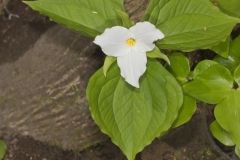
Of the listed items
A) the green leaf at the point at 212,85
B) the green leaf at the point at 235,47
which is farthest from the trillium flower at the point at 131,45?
the green leaf at the point at 235,47

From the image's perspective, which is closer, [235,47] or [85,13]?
[85,13]

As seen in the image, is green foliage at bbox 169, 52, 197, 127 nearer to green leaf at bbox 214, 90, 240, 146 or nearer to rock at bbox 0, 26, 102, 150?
green leaf at bbox 214, 90, 240, 146

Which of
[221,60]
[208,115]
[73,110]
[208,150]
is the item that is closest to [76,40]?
[73,110]

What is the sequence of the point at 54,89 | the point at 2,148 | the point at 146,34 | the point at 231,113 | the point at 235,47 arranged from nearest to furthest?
1. the point at 146,34
2. the point at 231,113
3. the point at 235,47
4. the point at 54,89
5. the point at 2,148

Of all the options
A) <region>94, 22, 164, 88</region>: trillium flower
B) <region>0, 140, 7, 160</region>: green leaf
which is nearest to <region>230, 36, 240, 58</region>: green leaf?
<region>94, 22, 164, 88</region>: trillium flower

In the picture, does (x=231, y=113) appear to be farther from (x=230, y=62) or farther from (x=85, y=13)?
(x=85, y=13)

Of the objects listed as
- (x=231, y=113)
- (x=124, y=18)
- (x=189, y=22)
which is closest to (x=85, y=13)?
(x=124, y=18)

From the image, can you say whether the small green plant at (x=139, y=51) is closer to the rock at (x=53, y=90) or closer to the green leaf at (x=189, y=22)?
the green leaf at (x=189, y=22)
